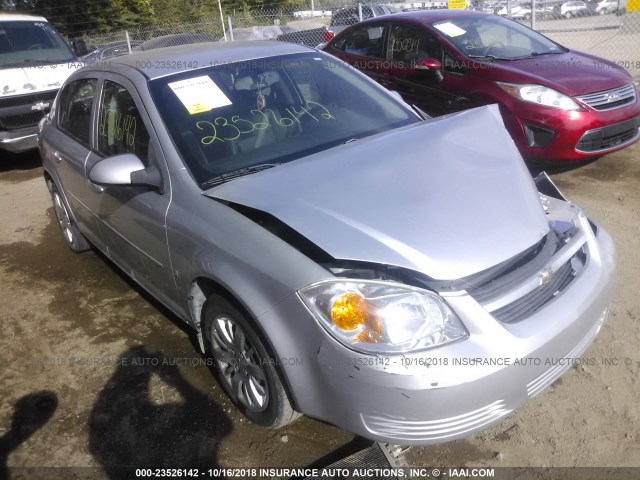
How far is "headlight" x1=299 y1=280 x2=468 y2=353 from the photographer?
192cm

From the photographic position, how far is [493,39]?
232 inches

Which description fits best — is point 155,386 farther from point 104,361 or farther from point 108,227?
point 108,227

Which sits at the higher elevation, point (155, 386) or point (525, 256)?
point (525, 256)

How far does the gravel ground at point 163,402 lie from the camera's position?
2.39 m

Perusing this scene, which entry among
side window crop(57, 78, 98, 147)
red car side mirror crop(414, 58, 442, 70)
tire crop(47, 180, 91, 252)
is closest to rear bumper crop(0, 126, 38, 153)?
tire crop(47, 180, 91, 252)

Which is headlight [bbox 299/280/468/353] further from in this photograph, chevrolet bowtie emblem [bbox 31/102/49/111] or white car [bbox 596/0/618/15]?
white car [bbox 596/0/618/15]

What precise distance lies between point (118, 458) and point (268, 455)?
0.70m

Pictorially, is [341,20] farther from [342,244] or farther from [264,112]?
[342,244]

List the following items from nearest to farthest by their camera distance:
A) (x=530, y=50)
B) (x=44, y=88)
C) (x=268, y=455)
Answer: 1. (x=268, y=455)
2. (x=530, y=50)
3. (x=44, y=88)

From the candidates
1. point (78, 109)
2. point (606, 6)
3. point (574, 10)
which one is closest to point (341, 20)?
point (574, 10)

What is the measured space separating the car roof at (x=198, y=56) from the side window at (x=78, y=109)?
12.6 inches

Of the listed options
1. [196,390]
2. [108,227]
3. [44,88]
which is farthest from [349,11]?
[196,390]

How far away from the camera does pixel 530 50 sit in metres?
5.83

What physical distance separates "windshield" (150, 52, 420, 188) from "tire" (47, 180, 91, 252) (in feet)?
6.88
